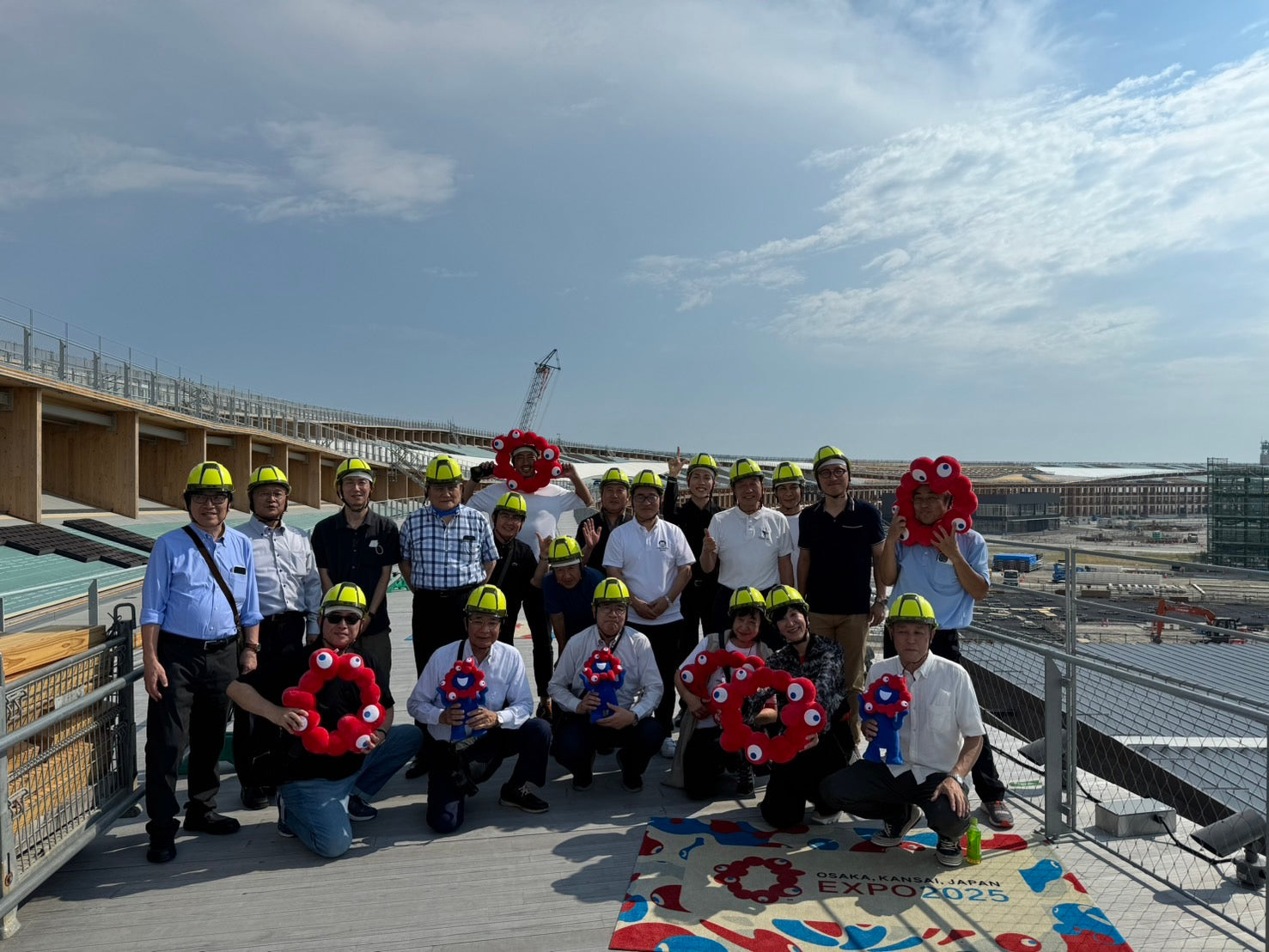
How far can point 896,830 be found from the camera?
153 inches

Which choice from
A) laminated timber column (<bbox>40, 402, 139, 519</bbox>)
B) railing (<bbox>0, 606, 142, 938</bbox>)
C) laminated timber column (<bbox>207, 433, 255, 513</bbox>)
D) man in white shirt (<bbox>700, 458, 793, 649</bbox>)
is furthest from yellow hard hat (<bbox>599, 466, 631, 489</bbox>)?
laminated timber column (<bbox>207, 433, 255, 513</bbox>)

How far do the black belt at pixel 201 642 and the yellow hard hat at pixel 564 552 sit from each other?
1816 millimetres

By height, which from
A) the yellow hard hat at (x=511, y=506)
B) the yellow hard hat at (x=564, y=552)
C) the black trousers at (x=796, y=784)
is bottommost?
the black trousers at (x=796, y=784)

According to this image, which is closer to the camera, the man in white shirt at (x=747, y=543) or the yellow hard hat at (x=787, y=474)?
the man in white shirt at (x=747, y=543)

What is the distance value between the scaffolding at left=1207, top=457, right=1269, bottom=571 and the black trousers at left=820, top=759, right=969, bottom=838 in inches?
1992

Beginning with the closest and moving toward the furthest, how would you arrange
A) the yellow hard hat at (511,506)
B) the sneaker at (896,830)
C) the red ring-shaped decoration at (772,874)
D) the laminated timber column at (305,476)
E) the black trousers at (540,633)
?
the red ring-shaped decoration at (772,874) < the sneaker at (896,830) < the yellow hard hat at (511,506) < the black trousers at (540,633) < the laminated timber column at (305,476)

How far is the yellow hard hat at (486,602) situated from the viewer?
14.0ft

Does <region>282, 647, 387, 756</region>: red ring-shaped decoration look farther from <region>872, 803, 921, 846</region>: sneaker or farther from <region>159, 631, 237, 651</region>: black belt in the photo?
<region>872, 803, 921, 846</region>: sneaker

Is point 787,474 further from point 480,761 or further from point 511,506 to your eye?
point 480,761

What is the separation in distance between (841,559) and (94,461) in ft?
64.6

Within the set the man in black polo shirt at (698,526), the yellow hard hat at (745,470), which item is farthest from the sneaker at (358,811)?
the yellow hard hat at (745,470)

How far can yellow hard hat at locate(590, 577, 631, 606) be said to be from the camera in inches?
181

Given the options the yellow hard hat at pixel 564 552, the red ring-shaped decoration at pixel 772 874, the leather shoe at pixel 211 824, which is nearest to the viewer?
the red ring-shaped decoration at pixel 772 874

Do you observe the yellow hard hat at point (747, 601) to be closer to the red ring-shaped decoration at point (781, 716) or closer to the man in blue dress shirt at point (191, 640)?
the red ring-shaped decoration at point (781, 716)
